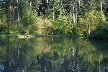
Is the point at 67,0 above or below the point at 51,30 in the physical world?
above

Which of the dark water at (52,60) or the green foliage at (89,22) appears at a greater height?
the dark water at (52,60)

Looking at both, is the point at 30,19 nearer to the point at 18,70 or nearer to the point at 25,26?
the point at 25,26

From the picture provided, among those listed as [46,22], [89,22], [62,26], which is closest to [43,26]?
[46,22]

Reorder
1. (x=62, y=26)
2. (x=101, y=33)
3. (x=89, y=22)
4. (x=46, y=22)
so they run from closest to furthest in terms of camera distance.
A: 1. (x=101, y=33)
2. (x=89, y=22)
3. (x=46, y=22)
4. (x=62, y=26)

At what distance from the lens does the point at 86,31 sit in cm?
6200

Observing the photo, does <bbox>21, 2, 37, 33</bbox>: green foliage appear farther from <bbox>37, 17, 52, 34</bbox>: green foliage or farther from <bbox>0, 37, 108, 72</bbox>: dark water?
<bbox>0, 37, 108, 72</bbox>: dark water

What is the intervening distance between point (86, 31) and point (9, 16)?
721 inches

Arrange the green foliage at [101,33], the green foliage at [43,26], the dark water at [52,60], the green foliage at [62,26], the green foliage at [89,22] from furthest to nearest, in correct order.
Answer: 1. the green foliage at [62,26]
2. the green foliage at [43,26]
3. the green foliage at [89,22]
4. the green foliage at [101,33]
5. the dark water at [52,60]

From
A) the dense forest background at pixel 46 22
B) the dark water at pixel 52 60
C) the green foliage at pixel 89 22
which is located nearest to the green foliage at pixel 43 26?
the dense forest background at pixel 46 22

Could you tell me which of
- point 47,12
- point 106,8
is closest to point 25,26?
point 47,12

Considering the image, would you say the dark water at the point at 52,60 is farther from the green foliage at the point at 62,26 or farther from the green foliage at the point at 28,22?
the green foliage at the point at 62,26

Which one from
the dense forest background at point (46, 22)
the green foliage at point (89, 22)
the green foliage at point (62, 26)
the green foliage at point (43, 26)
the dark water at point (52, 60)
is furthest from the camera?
the green foliage at point (62, 26)

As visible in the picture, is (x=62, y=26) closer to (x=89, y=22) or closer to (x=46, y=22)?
(x=46, y=22)

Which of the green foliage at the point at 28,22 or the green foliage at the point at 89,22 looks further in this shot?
the green foliage at the point at 89,22
